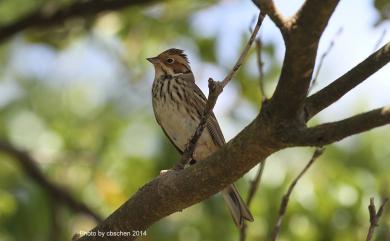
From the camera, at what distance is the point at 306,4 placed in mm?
2471

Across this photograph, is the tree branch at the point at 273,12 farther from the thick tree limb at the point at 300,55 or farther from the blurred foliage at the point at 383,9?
the blurred foliage at the point at 383,9

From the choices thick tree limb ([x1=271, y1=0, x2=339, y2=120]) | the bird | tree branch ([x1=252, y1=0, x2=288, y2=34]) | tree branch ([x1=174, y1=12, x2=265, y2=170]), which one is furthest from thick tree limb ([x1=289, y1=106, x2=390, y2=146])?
the bird

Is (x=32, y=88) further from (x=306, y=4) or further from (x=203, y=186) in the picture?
(x=306, y=4)

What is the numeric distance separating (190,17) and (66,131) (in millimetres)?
1626

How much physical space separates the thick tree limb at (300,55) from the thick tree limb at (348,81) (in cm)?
13

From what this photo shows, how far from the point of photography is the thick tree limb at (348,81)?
2.78m

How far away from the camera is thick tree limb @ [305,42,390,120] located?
2777mm

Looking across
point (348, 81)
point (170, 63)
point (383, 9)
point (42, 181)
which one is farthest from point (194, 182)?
point (42, 181)

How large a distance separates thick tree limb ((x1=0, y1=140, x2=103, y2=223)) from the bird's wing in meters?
1.22

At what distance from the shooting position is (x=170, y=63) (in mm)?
5781

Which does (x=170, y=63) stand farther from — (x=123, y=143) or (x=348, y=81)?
(x=348, y=81)

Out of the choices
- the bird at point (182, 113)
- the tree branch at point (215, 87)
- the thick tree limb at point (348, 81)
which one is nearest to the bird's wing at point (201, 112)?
the bird at point (182, 113)

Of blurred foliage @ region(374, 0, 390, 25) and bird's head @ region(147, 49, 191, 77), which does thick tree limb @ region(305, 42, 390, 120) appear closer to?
blurred foliage @ region(374, 0, 390, 25)

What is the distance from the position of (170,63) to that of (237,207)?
1.62 meters
